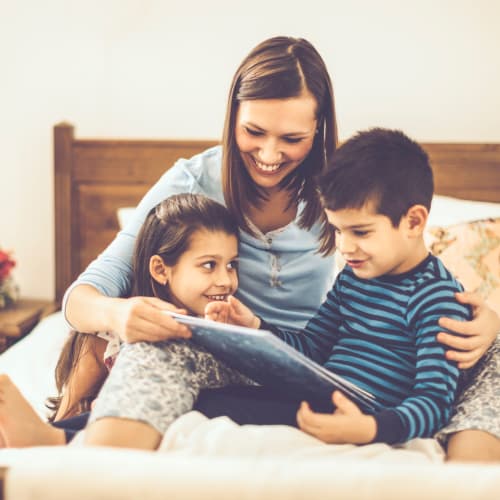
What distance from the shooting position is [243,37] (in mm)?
2553

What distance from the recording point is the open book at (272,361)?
1.00m

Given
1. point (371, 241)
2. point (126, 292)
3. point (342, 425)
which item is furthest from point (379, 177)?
point (126, 292)

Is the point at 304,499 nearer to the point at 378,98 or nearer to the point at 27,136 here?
the point at 378,98

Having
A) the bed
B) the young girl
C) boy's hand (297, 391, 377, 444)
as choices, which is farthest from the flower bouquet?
boy's hand (297, 391, 377, 444)

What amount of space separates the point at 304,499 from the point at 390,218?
1.75 feet

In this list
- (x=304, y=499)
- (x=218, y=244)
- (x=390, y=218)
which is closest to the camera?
(x=304, y=499)

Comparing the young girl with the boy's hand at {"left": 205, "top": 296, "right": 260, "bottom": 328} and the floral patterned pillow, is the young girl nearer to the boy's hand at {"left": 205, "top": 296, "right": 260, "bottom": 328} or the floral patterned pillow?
the boy's hand at {"left": 205, "top": 296, "right": 260, "bottom": 328}

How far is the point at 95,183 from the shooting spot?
8.61 ft

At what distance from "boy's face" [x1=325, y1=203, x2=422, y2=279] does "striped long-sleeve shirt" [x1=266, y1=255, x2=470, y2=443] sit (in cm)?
5

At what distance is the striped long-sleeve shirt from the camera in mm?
1081

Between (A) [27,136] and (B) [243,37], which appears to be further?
(A) [27,136]

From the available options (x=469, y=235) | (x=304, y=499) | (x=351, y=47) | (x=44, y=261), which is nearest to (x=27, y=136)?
(x=44, y=261)

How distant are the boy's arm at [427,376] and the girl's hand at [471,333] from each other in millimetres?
14

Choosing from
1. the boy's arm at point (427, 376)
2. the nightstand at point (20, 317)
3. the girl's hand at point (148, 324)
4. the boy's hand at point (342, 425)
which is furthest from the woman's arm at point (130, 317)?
the nightstand at point (20, 317)
